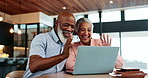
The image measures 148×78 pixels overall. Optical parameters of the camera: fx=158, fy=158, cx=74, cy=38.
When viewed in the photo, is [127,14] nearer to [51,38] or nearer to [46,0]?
[46,0]

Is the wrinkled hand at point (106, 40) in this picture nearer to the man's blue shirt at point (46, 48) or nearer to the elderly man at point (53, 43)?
the elderly man at point (53, 43)

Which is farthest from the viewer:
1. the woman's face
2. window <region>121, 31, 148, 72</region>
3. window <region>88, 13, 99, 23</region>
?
window <region>88, 13, 99, 23</region>

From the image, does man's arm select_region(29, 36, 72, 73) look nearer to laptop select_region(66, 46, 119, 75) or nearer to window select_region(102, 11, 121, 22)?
laptop select_region(66, 46, 119, 75)

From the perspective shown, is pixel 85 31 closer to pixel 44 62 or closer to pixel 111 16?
pixel 44 62

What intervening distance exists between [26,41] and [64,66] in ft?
20.5

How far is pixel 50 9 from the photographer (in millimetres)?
6895

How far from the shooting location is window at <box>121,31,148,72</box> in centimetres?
691

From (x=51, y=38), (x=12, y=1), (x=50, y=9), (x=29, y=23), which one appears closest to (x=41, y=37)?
(x=51, y=38)

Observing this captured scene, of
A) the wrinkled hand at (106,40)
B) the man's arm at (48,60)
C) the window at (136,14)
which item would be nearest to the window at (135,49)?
the window at (136,14)

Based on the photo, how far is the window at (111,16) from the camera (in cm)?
744

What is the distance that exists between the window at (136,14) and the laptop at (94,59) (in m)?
6.57

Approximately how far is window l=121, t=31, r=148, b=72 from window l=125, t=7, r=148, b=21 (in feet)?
2.30

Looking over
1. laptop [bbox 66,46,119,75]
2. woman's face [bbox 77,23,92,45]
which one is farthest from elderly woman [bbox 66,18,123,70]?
laptop [bbox 66,46,119,75]

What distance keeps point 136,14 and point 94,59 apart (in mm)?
6771
